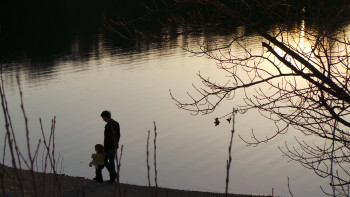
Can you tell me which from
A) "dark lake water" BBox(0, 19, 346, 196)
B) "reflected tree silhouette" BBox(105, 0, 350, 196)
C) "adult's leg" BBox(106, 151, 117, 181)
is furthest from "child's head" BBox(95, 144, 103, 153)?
"reflected tree silhouette" BBox(105, 0, 350, 196)

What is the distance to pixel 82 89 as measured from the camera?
110ft

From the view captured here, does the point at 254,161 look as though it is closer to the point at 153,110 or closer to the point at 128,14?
the point at 153,110

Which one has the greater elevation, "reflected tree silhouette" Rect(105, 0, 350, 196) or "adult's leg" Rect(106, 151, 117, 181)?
"reflected tree silhouette" Rect(105, 0, 350, 196)

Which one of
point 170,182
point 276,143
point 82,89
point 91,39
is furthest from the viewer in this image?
point 91,39

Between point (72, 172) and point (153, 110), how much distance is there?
29.4 ft

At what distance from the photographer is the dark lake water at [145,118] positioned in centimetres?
1869

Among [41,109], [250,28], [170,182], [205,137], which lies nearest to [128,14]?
[41,109]

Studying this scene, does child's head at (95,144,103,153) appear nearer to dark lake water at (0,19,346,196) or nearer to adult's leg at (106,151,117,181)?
adult's leg at (106,151,117,181)

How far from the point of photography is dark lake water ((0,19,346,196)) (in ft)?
61.3

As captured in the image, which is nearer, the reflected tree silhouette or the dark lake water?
the reflected tree silhouette

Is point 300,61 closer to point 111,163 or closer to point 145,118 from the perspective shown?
point 111,163

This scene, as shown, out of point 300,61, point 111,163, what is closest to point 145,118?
point 111,163

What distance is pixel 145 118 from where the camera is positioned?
2611 centimetres

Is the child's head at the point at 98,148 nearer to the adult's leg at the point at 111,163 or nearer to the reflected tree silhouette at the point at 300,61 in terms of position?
the adult's leg at the point at 111,163
